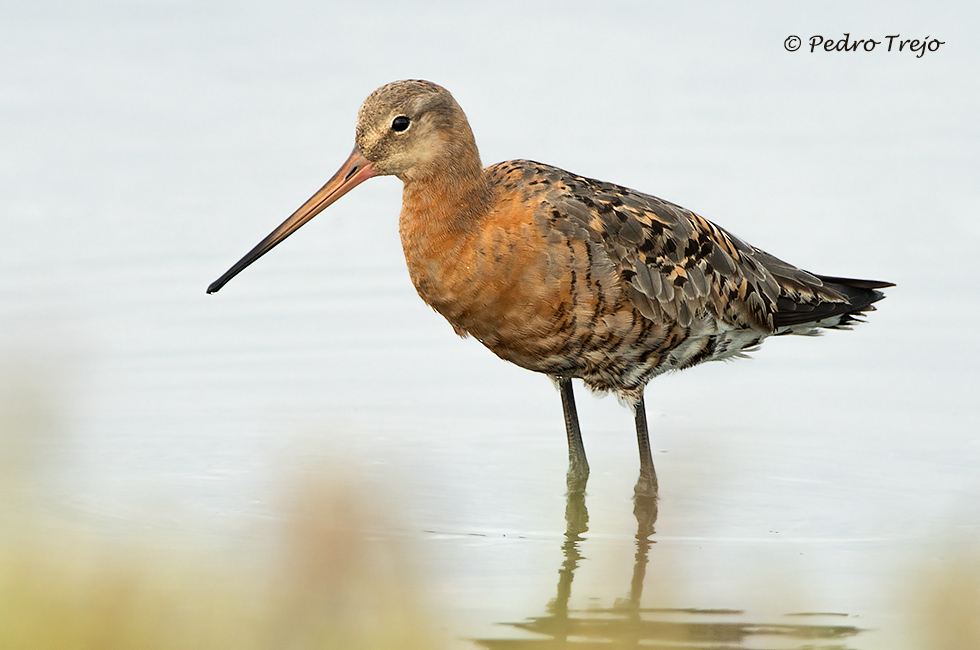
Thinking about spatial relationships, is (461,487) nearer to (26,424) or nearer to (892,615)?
(892,615)

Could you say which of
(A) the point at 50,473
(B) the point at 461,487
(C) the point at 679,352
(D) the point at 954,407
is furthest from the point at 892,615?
(A) the point at 50,473

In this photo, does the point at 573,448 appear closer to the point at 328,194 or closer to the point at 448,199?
the point at 448,199

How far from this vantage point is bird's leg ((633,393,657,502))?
8.44 m

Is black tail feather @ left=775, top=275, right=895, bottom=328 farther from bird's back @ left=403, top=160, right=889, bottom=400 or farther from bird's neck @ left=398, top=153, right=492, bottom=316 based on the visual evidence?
bird's neck @ left=398, top=153, right=492, bottom=316

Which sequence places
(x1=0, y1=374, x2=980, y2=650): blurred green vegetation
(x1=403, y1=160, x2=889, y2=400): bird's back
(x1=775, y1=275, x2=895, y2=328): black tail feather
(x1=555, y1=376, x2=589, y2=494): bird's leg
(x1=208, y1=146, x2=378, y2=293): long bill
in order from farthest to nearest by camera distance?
1. (x1=775, y1=275, x2=895, y2=328): black tail feather
2. (x1=555, y1=376, x2=589, y2=494): bird's leg
3. (x1=208, y1=146, x2=378, y2=293): long bill
4. (x1=403, y1=160, x2=889, y2=400): bird's back
5. (x1=0, y1=374, x2=980, y2=650): blurred green vegetation

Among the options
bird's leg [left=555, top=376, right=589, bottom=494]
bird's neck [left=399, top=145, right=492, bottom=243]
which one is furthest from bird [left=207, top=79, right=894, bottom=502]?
bird's leg [left=555, top=376, right=589, bottom=494]

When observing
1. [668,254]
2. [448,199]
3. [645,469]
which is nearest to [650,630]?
[645,469]

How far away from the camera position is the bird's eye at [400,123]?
7.64 meters

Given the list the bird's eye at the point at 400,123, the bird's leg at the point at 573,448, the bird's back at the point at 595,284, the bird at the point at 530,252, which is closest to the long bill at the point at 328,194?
the bird at the point at 530,252

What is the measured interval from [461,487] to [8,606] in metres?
3.74

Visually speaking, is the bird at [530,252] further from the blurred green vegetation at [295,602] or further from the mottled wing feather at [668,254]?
the blurred green vegetation at [295,602]

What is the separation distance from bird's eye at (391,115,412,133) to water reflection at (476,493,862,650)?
2.36 m

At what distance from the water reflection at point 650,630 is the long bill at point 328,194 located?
2282 mm

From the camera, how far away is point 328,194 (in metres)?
7.82
